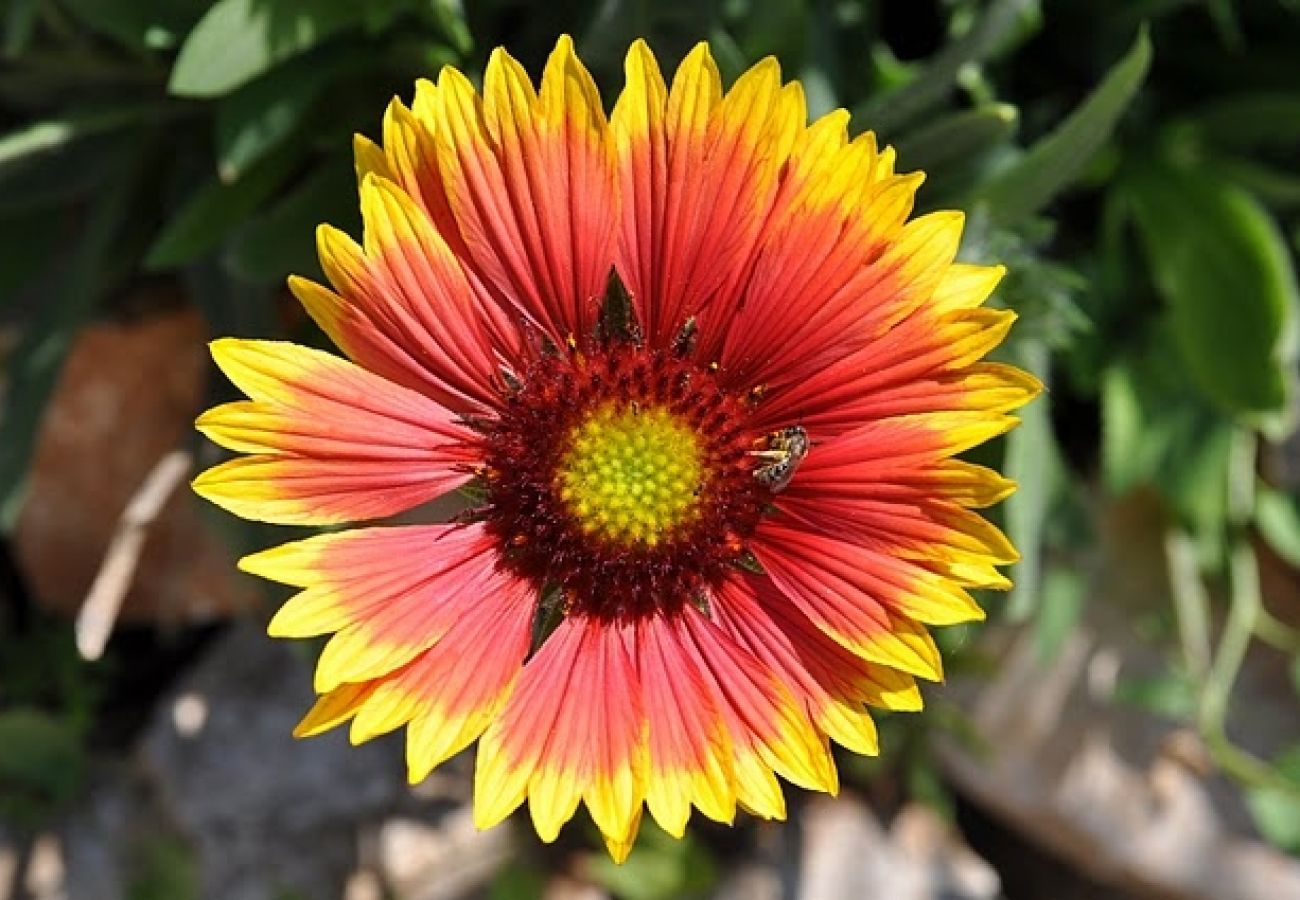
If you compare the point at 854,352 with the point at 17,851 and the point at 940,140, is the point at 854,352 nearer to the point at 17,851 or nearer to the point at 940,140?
the point at 940,140

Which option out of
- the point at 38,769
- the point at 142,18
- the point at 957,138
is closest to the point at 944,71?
the point at 957,138

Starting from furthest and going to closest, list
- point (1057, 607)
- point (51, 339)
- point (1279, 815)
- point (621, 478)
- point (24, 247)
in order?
point (1279, 815)
point (1057, 607)
point (24, 247)
point (51, 339)
point (621, 478)

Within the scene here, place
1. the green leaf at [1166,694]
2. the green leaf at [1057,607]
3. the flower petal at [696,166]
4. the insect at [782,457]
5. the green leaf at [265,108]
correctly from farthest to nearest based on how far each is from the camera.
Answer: the green leaf at [1166,694], the green leaf at [1057,607], the green leaf at [265,108], the insect at [782,457], the flower petal at [696,166]

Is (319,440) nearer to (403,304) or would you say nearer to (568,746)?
(403,304)

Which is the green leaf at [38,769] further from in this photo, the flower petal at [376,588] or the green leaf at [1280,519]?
the green leaf at [1280,519]

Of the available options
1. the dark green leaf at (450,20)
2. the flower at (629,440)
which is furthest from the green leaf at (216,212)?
the flower at (629,440)

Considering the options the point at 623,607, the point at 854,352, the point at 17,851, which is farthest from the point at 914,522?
the point at 17,851
